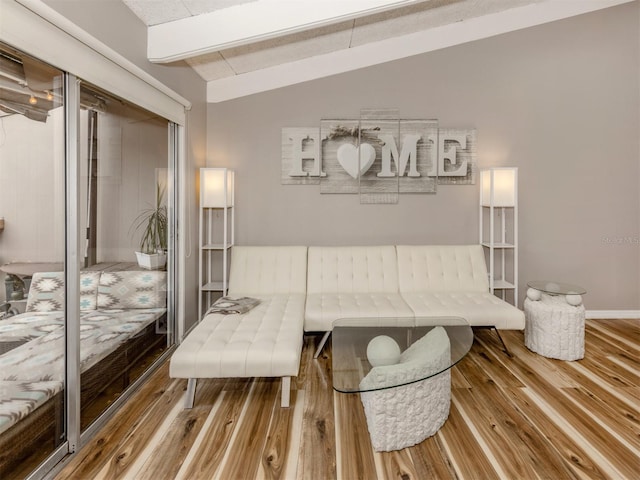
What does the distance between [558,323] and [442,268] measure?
3.37 ft

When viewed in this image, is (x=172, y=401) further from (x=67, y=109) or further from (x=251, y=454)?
(x=67, y=109)

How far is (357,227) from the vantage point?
13.3 ft

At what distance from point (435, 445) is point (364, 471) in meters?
0.42

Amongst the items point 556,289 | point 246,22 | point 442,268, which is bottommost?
point 556,289

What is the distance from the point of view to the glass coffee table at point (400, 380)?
1.80 meters

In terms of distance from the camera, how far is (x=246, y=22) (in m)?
2.69

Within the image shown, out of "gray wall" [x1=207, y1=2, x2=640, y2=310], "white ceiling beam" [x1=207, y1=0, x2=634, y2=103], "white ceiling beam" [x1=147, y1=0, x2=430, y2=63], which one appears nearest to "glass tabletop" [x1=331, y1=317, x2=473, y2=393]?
"gray wall" [x1=207, y1=2, x2=640, y2=310]

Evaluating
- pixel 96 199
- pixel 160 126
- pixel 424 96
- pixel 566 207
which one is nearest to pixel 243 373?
pixel 96 199

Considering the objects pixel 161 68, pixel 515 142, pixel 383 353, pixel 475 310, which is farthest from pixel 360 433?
pixel 515 142

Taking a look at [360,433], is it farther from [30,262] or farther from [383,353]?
[30,262]

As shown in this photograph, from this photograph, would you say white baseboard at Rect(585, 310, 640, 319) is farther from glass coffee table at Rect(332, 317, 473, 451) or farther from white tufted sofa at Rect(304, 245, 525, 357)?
glass coffee table at Rect(332, 317, 473, 451)

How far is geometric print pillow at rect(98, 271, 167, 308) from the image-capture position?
90.4 inches

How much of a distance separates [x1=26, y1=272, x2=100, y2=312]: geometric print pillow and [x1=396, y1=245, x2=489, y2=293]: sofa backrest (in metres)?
2.53

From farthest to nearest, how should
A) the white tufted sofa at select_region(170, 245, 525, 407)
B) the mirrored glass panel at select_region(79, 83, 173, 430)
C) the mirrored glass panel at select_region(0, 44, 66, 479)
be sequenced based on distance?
1. the white tufted sofa at select_region(170, 245, 525, 407)
2. the mirrored glass panel at select_region(79, 83, 173, 430)
3. the mirrored glass panel at select_region(0, 44, 66, 479)
